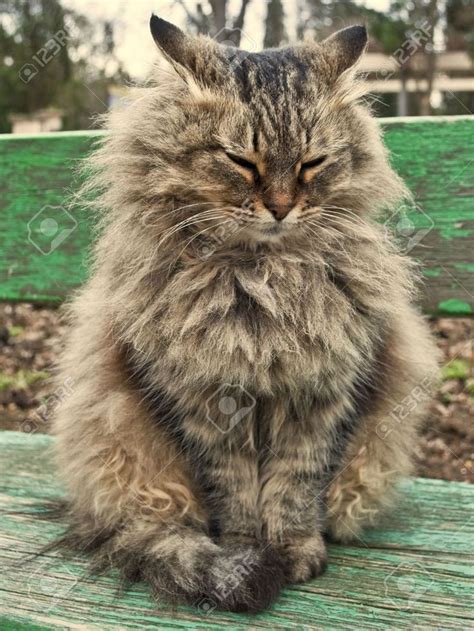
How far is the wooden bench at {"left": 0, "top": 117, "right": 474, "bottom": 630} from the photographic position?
53.9 inches

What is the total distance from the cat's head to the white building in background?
7773mm

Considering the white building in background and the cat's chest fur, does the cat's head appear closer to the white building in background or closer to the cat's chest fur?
the cat's chest fur

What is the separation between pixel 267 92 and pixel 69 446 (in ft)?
3.29

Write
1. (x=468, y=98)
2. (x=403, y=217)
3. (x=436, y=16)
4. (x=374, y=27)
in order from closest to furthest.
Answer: (x=403, y=217) → (x=436, y=16) → (x=374, y=27) → (x=468, y=98)

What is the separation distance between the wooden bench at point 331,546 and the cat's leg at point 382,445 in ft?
0.23

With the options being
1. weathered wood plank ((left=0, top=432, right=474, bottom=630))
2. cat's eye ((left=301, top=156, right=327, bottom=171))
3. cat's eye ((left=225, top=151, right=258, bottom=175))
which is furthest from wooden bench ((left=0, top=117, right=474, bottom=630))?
cat's eye ((left=225, top=151, right=258, bottom=175))

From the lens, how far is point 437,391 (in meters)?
2.67

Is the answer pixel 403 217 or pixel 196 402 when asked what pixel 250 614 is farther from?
pixel 403 217

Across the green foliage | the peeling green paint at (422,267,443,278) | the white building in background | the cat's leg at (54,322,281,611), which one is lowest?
the green foliage

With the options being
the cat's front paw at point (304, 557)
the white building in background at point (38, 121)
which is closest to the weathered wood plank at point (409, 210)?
the cat's front paw at point (304, 557)

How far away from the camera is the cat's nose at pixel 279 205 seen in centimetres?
142

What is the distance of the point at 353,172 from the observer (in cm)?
158

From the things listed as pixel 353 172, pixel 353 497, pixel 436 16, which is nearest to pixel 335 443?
pixel 353 497

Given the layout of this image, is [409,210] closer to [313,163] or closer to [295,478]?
[313,163]
